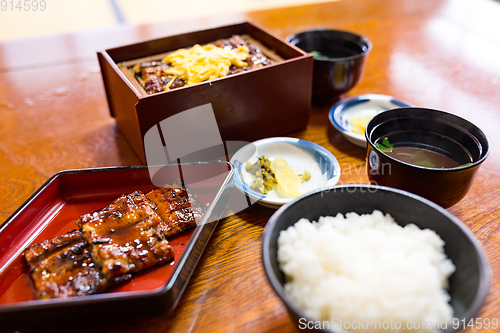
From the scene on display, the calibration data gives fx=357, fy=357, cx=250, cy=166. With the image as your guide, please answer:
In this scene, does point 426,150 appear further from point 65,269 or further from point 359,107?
point 65,269

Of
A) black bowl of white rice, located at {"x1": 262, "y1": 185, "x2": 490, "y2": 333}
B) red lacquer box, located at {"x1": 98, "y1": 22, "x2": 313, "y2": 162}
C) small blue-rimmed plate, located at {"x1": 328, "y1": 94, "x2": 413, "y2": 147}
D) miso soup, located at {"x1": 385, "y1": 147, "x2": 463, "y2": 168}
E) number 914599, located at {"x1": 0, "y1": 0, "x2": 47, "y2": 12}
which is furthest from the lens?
number 914599, located at {"x1": 0, "y1": 0, "x2": 47, "y2": 12}

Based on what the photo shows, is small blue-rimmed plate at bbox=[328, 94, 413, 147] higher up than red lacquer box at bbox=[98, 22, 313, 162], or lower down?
lower down

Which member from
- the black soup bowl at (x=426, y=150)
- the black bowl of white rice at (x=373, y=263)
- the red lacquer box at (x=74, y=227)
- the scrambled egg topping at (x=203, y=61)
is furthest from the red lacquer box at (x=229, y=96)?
the black bowl of white rice at (x=373, y=263)

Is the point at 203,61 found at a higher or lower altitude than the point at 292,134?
higher

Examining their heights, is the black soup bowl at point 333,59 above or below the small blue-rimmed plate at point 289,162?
above

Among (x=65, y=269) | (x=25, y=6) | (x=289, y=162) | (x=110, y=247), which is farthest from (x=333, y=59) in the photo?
(x=25, y=6)

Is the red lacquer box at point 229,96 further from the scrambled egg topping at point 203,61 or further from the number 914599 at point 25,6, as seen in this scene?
the number 914599 at point 25,6

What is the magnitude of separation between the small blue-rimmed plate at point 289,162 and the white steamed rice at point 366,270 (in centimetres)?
30

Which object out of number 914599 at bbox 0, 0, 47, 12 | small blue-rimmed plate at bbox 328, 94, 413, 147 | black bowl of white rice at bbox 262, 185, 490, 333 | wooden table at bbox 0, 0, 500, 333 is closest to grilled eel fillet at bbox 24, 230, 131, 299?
wooden table at bbox 0, 0, 500, 333

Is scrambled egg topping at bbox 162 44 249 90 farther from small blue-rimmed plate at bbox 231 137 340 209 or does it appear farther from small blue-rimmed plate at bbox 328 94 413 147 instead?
small blue-rimmed plate at bbox 328 94 413 147

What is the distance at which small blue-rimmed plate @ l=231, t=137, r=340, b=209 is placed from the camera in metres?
1.20

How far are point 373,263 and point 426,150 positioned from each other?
53 cm

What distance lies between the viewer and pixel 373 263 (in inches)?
31.9

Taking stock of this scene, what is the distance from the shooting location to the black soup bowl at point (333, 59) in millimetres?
1616
